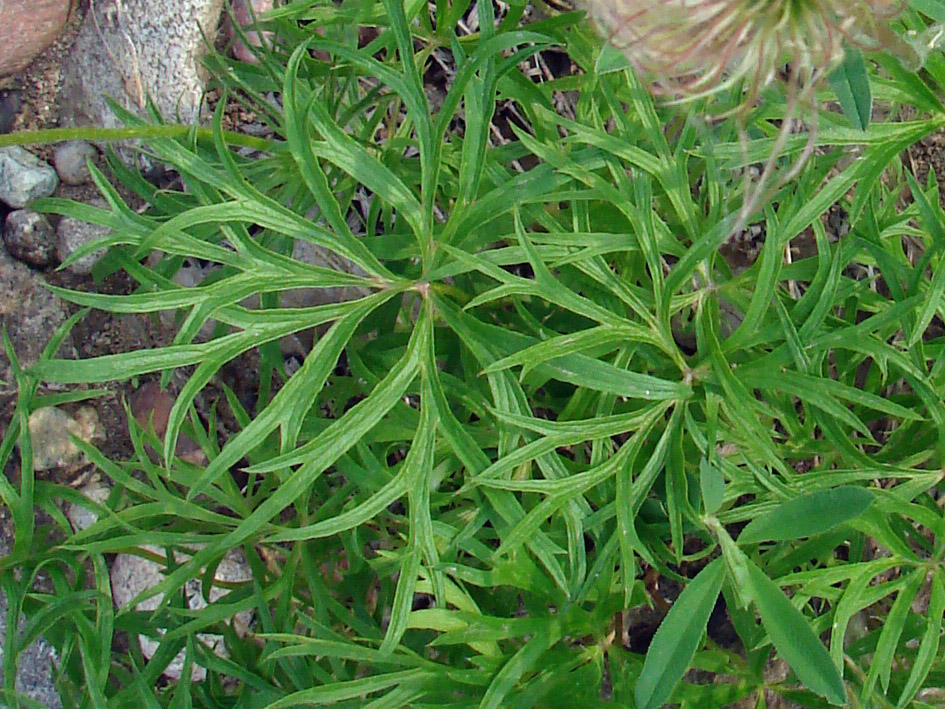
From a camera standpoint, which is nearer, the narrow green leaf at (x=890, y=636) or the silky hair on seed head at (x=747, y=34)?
the silky hair on seed head at (x=747, y=34)

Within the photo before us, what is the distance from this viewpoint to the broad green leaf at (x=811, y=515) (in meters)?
1.05

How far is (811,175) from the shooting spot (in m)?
1.39

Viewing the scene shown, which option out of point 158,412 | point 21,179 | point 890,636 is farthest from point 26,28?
point 890,636

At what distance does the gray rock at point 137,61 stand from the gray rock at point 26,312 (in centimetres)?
36

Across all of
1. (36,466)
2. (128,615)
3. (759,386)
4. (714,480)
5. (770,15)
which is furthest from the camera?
(36,466)

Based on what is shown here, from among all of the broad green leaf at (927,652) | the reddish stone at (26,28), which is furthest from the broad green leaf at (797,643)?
the reddish stone at (26,28)

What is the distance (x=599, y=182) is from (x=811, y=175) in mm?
344

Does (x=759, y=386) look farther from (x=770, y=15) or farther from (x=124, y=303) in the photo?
(x=124, y=303)

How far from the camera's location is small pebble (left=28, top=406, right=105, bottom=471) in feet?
6.29

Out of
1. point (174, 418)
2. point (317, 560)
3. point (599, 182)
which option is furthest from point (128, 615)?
point (599, 182)

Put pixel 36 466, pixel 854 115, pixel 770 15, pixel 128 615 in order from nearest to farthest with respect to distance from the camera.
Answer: pixel 770 15, pixel 854 115, pixel 128 615, pixel 36 466

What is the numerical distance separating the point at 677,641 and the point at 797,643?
0.48 ft

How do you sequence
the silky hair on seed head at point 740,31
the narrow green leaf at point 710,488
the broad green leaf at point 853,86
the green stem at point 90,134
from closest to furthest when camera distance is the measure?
the silky hair on seed head at point 740,31, the broad green leaf at point 853,86, the narrow green leaf at point 710,488, the green stem at point 90,134

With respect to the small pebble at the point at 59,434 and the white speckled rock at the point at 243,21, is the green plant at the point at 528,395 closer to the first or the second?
the small pebble at the point at 59,434
